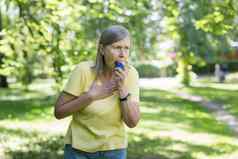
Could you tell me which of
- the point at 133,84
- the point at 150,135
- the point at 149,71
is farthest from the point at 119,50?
the point at 149,71

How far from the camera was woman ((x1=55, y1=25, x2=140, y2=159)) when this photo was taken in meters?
3.80

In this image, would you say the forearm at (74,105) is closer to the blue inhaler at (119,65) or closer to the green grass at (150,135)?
the blue inhaler at (119,65)

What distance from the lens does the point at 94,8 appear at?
37.2ft

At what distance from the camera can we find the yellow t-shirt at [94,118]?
385 centimetres

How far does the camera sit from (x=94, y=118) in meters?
3.86

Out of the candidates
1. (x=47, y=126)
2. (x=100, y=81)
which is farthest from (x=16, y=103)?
(x=100, y=81)

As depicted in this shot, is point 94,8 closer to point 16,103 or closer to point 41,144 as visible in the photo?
point 41,144

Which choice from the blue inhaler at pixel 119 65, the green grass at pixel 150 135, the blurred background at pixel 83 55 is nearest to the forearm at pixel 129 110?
the blue inhaler at pixel 119 65

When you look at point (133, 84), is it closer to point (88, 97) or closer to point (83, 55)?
point (88, 97)

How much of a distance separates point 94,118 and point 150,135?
32.6ft

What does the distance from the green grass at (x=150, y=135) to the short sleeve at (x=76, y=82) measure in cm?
585

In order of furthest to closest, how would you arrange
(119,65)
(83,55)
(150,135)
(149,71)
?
(149,71)
(150,135)
(83,55)
(119,65)

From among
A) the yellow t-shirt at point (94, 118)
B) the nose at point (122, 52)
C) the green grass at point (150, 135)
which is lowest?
the green grass at point (150, 135)

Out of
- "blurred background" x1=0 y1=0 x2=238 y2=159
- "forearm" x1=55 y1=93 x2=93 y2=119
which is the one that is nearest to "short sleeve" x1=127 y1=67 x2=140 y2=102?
"forearm" x1=55 y1=93 x2=93 y2=119
